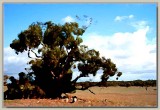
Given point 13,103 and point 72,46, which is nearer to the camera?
point 13,103

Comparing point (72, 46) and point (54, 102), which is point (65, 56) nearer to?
point (72, 46)

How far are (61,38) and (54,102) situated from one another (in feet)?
9.35

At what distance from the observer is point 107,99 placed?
16.4 meters

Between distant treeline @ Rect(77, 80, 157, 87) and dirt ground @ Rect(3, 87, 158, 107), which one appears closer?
dirt ground @ Rect(3, 87, 158, 107)

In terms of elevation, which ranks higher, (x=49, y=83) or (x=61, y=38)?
(x=61, y=38)

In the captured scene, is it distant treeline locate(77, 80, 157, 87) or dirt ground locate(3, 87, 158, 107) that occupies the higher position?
distant treeline locate(77, 80, 157, 87)

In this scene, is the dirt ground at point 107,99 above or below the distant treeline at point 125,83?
below

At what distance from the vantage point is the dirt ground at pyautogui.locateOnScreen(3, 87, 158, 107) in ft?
49.0

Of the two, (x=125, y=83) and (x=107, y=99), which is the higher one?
(x=125, y=83)

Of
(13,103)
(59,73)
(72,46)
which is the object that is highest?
(72,46)

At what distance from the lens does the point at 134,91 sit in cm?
1703

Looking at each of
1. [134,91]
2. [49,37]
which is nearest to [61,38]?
[49,37]

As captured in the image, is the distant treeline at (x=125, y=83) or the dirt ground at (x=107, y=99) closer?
the dirt ground at (x=107, y=99)

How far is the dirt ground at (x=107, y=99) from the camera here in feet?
49.0
